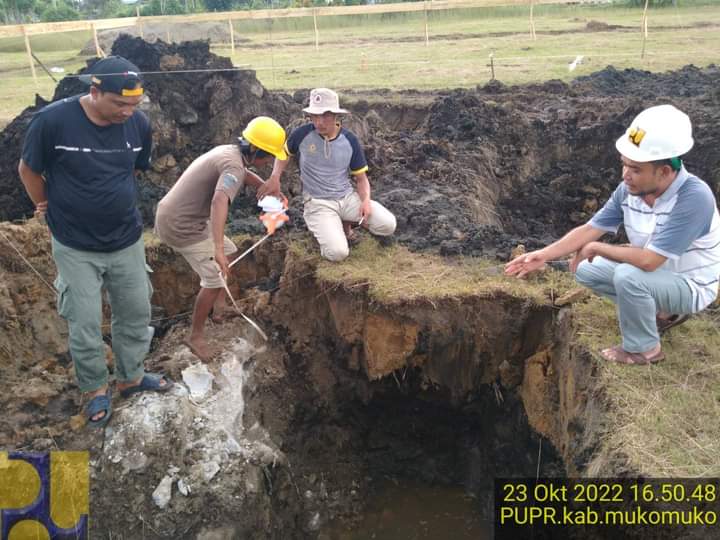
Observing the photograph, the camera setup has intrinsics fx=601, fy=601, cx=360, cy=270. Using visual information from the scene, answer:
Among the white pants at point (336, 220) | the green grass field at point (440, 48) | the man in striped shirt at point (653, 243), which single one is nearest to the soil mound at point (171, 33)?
the green grass field at point (440, 48)

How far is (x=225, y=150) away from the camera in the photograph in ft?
15.0

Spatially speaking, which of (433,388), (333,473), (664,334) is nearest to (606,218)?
(664,334)

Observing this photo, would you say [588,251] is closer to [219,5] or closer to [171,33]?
[171,33]

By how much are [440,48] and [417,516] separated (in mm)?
17364

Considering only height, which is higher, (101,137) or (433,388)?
(101,137)

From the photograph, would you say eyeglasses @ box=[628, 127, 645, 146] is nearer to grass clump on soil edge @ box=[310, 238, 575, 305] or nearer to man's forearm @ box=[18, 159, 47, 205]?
grass clump on soil edge @ box=[310, 238, 575, 305]

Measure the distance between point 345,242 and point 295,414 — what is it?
164 cm

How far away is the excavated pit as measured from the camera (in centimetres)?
430

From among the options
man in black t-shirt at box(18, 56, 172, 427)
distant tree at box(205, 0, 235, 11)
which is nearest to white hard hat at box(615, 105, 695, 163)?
man in black t-shirt at box(18, 56, 172, 427)

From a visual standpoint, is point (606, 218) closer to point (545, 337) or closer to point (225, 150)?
point (545, 337)

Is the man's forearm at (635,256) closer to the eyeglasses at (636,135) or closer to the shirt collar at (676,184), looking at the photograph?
the shirt collar at (676,184)

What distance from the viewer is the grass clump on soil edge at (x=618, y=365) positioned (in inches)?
138

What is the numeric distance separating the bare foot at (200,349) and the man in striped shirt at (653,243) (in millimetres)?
2682

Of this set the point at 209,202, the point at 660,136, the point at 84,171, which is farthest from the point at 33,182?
the point at 660,136
